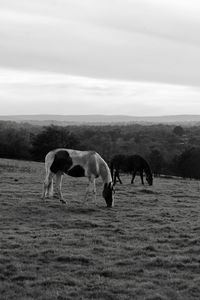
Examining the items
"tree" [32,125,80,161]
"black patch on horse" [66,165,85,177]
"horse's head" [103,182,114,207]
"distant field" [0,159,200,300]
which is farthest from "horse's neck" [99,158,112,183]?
"tree" [32,125,80,161]

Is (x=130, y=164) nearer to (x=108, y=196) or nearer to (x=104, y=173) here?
(x=104, y=173)

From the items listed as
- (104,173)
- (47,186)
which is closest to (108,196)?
(104,173)

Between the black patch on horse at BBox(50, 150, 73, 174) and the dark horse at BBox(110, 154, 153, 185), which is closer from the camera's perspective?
the black patch on horse at BBox(50, 150, 73, 174)

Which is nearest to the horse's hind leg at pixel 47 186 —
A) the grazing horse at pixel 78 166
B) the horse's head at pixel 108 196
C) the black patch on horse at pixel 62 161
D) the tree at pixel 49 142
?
the grazing horse at pixel 78 166

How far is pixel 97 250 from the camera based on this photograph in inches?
426

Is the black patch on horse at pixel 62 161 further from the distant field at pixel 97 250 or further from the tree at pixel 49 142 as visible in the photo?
the tree at pixel 49 142

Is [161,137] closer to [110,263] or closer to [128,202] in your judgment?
[128,202]

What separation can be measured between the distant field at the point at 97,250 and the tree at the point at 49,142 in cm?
3922

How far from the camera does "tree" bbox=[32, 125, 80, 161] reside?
189ft

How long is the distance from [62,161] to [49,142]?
41.1 meters

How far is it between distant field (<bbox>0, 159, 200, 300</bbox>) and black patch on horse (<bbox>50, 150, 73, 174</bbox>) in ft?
4.16

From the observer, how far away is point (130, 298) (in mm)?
7961

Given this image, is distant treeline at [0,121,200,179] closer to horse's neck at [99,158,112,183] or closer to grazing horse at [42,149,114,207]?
horse's neck at [99,158,112,183]

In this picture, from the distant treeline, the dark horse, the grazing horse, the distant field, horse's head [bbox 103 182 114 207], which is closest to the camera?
the distant field
